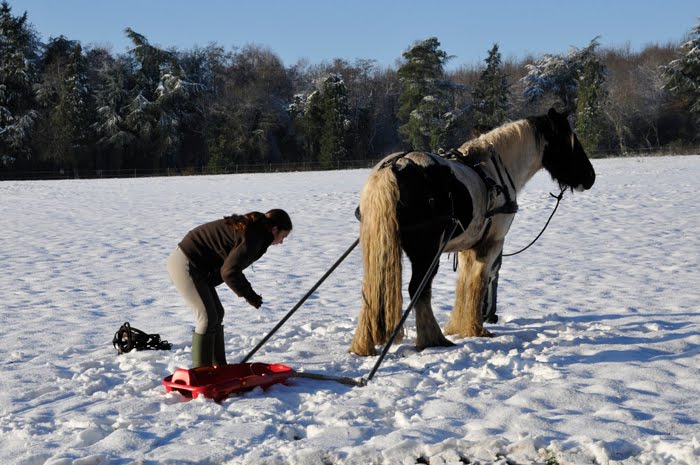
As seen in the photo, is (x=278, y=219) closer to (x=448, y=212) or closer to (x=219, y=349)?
(x=219, y=349)

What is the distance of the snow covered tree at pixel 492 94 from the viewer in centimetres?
4728

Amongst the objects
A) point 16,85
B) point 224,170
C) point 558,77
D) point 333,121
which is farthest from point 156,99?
point 558,77

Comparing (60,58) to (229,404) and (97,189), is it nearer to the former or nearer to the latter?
(97,189)

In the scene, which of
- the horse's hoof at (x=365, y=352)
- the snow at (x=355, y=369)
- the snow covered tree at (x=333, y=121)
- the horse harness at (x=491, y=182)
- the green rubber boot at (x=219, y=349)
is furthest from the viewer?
the snow covered tree at (x=333, y=121)

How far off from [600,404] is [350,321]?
125 inches

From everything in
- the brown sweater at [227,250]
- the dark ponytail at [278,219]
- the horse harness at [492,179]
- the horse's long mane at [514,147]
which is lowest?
the brown sweater at [227,250]

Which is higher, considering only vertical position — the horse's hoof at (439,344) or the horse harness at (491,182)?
the horse harness at (491,182)

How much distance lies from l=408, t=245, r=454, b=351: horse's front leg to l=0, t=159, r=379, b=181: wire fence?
133ft

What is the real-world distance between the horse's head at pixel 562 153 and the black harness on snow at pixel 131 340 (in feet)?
13.5

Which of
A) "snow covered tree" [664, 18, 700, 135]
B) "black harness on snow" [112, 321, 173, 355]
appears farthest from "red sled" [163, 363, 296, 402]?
"snow covered tree" [664, 18, 700, 135]

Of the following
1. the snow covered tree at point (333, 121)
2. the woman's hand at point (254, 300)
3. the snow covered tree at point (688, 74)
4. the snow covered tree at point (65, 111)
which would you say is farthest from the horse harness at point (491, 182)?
the snow covered tree at point (688, 74)

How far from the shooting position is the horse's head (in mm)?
6812

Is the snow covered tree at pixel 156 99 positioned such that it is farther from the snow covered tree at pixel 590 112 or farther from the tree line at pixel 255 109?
the snow covered tree at pixel 590 112

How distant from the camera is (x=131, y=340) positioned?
5.88 metres
